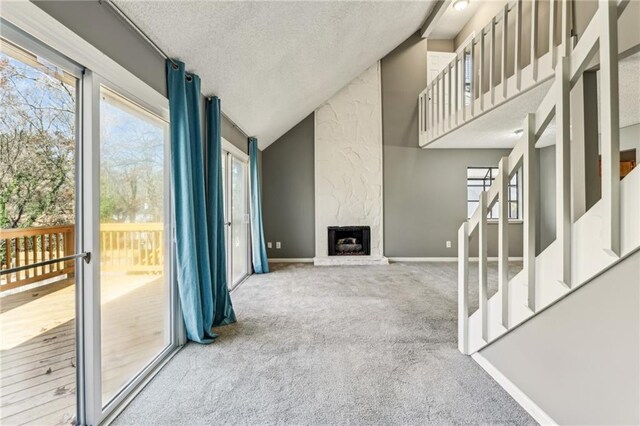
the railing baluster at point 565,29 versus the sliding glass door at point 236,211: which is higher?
the railing baluster at point 565,29

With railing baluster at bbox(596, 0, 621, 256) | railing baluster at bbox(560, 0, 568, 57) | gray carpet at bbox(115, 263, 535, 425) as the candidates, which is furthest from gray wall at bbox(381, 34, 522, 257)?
railing baluster at bbox(596, 0, 621, 256)

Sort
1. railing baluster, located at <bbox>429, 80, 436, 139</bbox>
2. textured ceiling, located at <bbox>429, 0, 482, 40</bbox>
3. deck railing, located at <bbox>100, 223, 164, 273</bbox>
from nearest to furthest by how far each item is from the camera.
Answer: deck railing, located at <bbox>100, 223, 164, 273</bbox> → railing baluster, located at <bbox>429, 80, 436, 139</bbox> → textured ceiling, located at <bbox>429, 0, 482, 40</bbox>

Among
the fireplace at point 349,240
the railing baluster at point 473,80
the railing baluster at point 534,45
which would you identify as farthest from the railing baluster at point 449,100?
the fireplace at point 349,240

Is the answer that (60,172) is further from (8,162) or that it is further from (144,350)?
(144,350)

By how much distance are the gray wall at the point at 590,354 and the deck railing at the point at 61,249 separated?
2357 millimetres

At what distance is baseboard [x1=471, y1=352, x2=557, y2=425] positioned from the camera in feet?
4.59

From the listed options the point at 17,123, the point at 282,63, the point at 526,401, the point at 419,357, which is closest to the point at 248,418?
the point at 419,357

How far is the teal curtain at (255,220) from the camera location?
4521mm

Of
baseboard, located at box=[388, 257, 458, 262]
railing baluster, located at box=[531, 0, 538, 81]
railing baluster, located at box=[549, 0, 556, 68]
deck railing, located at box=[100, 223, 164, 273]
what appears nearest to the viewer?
deck railing, located at box=[100, 223, 164, 273]

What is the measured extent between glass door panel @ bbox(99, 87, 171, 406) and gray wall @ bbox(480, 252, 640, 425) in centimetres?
237

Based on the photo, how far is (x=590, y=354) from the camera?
120cm

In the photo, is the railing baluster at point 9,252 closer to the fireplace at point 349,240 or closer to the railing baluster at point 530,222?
the railing baluster at point 530,222

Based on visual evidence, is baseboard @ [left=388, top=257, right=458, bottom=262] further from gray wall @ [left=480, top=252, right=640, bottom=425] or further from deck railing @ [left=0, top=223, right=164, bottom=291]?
deck railing @ [left=0, top=223, right=164, bottom=291]

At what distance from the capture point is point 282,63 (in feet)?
9.79
